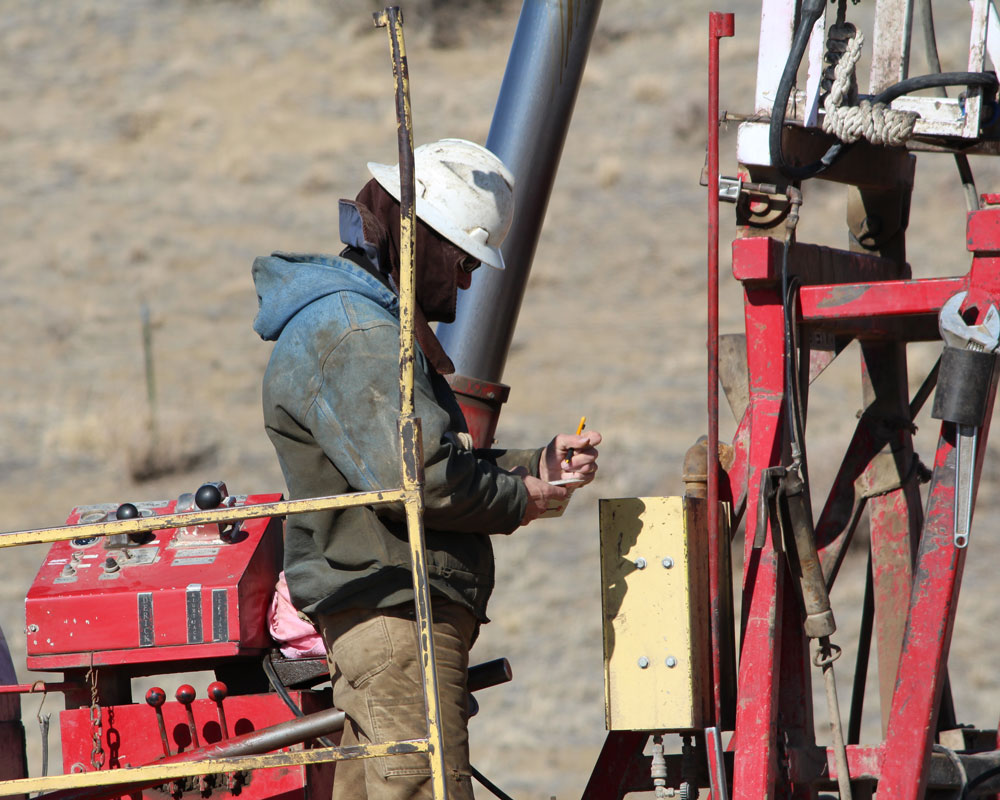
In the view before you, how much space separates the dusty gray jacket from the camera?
328 cm

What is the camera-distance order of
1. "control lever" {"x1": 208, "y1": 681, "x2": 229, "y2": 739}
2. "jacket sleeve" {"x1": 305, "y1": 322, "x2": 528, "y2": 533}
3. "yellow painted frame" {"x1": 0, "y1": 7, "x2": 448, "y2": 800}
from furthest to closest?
"control lever" {"x1": 208, "y1": 681, "x2": 229, "y2": 739}, "jacket sleeve" {"x1": 305, "y1": 322, "x2": 528, "y2": 533}, "yellow painted frame" {"x1": 0, "y1": 7, "x2": 448, "y2": 800}

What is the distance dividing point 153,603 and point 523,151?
6.07ft

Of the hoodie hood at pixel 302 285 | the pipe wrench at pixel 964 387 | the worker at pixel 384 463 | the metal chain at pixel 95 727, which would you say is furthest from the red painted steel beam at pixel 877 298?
the metal chain at pixel 95 727

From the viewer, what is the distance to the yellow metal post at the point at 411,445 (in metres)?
2.90

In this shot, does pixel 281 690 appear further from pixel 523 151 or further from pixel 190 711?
pixel 523 151

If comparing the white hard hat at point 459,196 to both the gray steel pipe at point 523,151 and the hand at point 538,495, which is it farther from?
the gray steel pipe at point 523,151

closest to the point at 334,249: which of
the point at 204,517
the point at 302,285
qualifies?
the point at 302,285

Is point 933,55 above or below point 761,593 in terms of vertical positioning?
above

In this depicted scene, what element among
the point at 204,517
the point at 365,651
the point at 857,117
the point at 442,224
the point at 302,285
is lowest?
the point at 365,651

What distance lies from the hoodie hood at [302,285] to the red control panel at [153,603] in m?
0.68

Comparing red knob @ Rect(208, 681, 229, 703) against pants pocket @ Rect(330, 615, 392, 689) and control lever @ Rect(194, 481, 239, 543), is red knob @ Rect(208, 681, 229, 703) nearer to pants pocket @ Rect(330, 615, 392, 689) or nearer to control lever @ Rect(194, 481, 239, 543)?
control lever @ Rect(194, 481, 239, 543)

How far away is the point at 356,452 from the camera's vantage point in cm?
329

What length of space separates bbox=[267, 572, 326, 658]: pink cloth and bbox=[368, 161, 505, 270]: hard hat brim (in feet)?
3.58

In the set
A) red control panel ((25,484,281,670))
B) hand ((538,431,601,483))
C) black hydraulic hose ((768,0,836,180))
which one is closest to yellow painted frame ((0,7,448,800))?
hand ((538,431,601,483))
